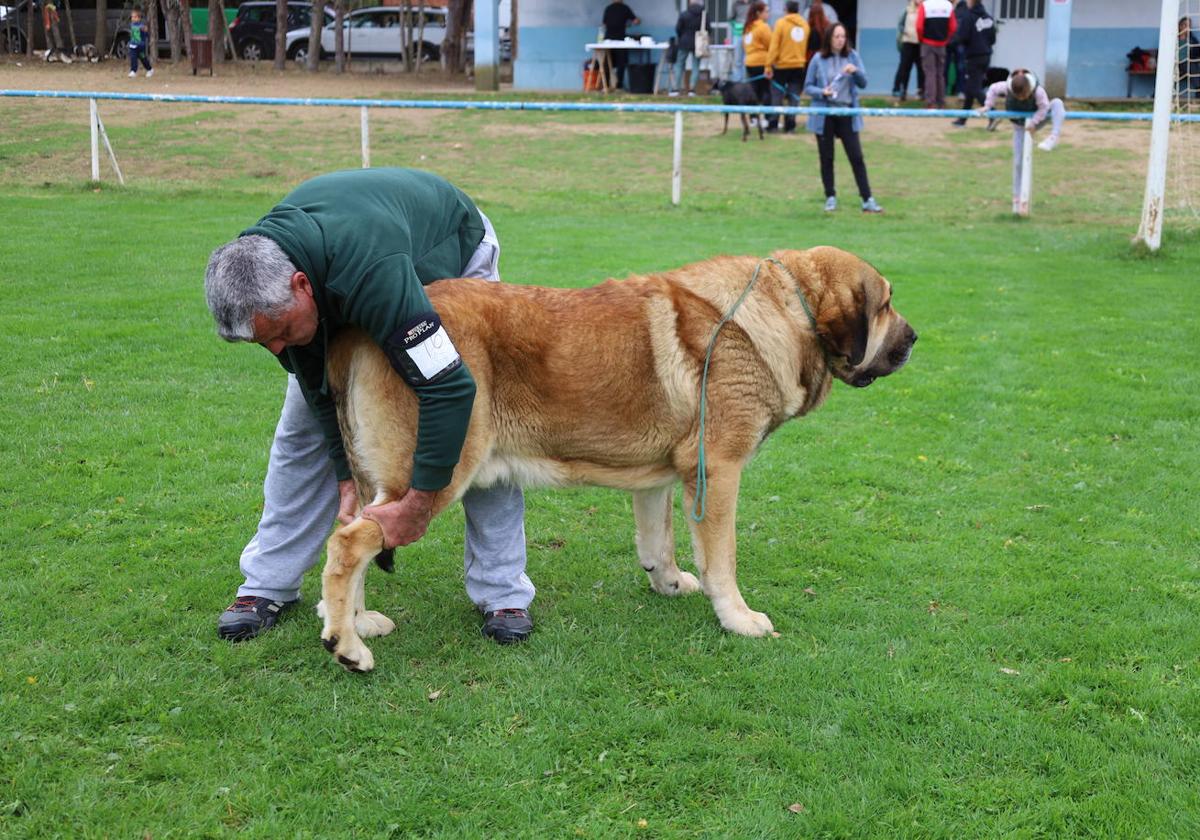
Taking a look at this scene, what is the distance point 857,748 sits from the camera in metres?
3.83

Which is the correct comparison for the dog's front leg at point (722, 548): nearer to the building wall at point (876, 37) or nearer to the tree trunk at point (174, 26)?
the building wall at point (876, 37)

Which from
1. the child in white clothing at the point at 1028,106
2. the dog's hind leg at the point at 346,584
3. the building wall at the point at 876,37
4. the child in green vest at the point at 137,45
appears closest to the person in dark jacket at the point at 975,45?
the building wall at the point at 876,37

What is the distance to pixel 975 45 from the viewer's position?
24.1 m

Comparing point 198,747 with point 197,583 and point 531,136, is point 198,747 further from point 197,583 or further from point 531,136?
point 531,136

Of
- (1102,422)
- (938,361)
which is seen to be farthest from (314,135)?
(1102,422)

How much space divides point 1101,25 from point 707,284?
95.3ft

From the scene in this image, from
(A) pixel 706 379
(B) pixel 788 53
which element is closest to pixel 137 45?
(B) pixel 788 53

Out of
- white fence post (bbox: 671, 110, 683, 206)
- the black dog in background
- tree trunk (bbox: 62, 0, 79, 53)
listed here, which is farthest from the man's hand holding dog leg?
tree trunk (bbox: 62, 0, 79, 53)

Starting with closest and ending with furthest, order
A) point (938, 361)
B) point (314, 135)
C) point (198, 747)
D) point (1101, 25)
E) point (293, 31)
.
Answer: point (198, 747)
point (938, 361)
point (314, 135)
point (1101, 25)
point (293, 31)

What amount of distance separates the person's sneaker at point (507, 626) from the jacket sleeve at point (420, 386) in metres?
0.90

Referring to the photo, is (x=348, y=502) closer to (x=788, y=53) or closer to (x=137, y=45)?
(x=788, y=53)

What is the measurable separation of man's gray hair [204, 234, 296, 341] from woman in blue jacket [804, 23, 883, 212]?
44.4 feet

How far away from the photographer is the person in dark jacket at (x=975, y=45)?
24.1m

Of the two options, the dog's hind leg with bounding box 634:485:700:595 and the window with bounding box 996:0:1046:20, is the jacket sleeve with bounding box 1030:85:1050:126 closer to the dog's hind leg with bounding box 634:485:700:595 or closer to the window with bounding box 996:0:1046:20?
the dog's hind leg with bounding box 634:485:700:595
